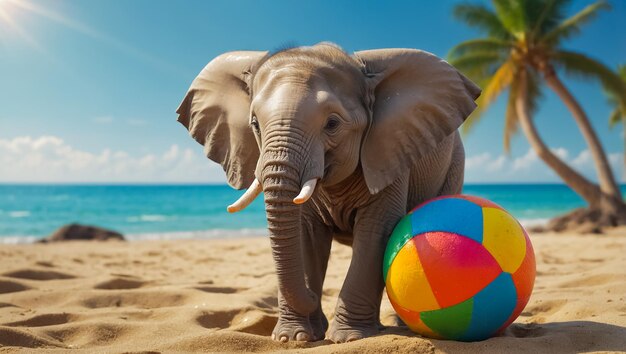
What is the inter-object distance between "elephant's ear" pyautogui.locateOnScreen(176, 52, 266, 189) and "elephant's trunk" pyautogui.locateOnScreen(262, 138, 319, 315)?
27.8 inches

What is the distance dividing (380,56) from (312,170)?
3.79 feet

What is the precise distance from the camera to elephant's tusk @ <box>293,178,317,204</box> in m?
3.05

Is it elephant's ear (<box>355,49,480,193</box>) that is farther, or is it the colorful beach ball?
elephant's ear (<box>355,49,480,193</box>)

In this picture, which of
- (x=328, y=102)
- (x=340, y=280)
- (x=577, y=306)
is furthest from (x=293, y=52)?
(x=340, y=280)

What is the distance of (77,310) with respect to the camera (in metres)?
5.10

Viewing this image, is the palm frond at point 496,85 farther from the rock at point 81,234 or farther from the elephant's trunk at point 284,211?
the elephant's trunk at point 284,211

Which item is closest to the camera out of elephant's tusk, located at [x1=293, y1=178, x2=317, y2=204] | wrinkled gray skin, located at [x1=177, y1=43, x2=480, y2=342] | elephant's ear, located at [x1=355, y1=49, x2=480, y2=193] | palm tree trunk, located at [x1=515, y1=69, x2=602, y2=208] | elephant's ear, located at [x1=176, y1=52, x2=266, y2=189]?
elephant's tusk, located at [x1=293, y1=178, x2=317, y2=204]

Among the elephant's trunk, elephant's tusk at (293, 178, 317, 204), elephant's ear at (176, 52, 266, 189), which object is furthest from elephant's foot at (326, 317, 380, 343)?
elephant's ear at (176, 52, 266, 189)

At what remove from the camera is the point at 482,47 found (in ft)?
71.6

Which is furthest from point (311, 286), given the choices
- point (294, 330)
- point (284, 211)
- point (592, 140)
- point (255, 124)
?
point (592, 140)

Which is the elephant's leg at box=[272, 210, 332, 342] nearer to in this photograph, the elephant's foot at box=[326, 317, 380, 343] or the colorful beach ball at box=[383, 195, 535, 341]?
the elephant's foot at box=[326, 317, 380, 343]

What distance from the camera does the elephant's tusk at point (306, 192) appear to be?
120 inches

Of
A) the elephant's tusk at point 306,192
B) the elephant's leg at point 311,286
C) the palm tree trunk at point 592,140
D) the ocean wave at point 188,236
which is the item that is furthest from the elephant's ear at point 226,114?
the palm tree trunk at point 592,140

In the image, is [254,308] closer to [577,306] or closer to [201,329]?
[201,329]
